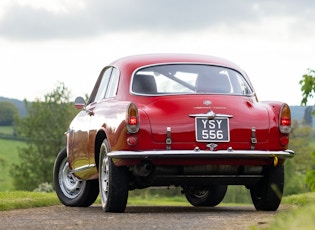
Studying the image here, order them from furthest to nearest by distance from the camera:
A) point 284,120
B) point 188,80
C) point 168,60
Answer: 1. point 168,60
2. point 188,80
3. point 284,120

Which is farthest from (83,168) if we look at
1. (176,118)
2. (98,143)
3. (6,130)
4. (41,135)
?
(6,130)

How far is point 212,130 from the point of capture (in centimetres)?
1113

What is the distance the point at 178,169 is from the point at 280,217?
4196 mm

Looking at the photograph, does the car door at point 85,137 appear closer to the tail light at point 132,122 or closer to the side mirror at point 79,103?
the side mirror at point 79,103

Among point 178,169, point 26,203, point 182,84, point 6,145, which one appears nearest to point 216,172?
point 178,169

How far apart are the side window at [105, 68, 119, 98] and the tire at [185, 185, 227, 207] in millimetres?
2259

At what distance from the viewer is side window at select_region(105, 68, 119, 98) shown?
488 inches

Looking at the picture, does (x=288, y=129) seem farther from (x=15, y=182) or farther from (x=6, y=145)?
(x=6, y=145)

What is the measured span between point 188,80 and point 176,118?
3.69 feet

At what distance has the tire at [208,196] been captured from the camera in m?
14.3

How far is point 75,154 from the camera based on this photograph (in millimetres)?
13625

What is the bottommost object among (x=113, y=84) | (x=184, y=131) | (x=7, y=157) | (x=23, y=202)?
(x=7, y=157)

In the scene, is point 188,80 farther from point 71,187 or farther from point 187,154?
point 71,187

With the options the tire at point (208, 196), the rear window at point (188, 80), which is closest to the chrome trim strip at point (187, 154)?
the rear window at point (188, 80)
